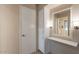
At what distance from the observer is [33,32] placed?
4.63 feet

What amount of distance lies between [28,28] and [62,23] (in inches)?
18.2

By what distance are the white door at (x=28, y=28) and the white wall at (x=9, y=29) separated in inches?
2.7

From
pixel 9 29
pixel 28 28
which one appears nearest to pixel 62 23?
pixel 28 28

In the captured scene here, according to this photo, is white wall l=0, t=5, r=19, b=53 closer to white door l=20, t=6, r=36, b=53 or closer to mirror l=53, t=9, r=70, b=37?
white door l=20, t=6, r=36, b=53

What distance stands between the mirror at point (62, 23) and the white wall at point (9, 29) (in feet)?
1.74

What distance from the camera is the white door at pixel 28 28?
1401 millimetres

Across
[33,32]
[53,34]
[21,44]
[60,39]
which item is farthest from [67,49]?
[21,44]

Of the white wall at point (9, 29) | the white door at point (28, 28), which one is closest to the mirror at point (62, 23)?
the white door at point (28, 28)

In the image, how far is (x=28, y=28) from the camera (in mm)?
1419

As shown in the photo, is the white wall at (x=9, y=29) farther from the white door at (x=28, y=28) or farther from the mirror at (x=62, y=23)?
the mirror at (x=62, y=23)

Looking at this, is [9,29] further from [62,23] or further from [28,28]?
[62,23]

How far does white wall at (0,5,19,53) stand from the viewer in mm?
1336

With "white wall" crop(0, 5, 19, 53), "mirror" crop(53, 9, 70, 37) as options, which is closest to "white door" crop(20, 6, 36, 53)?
"white wall" crop(0, 5, 19, 53)
